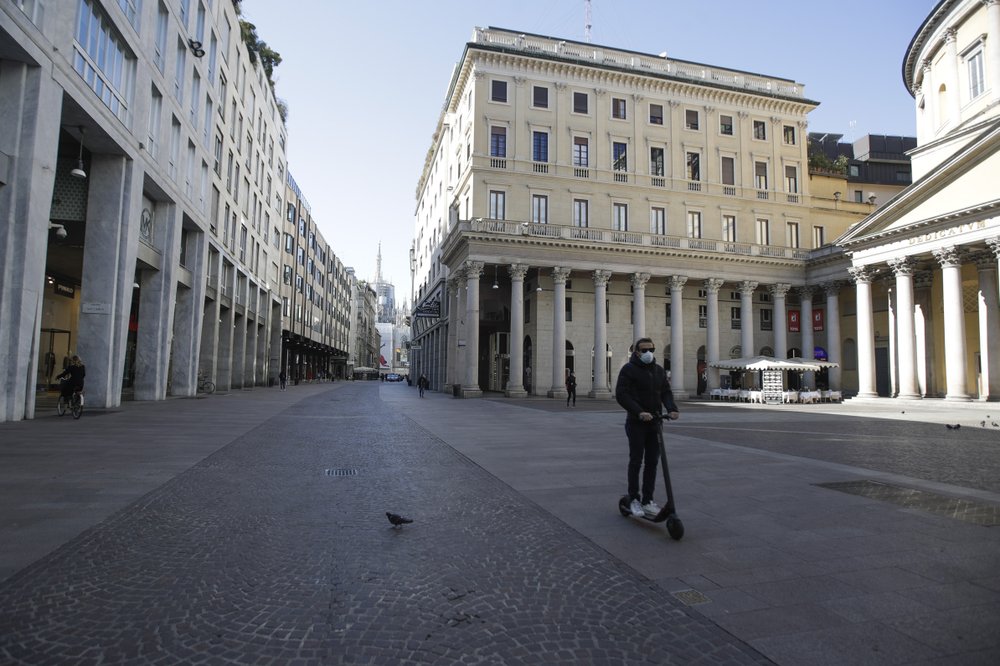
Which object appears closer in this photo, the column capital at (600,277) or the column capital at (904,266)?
the column capital at (904,266)

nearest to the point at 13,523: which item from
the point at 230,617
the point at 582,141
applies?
the point at 230,617

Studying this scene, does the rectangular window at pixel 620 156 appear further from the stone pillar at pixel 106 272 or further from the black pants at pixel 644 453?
the black pants at pixel 644 453

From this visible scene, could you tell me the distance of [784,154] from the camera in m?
44.2

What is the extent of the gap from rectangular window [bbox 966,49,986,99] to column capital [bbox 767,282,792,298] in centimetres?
1485

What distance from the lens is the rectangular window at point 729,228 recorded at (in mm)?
42375

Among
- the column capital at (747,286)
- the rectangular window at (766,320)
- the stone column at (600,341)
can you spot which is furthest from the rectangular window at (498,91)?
the rectangular window at (766,320)

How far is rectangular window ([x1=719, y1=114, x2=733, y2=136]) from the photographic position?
43.0 meters

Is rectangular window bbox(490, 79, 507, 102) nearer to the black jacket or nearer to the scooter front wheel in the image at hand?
the black jacket

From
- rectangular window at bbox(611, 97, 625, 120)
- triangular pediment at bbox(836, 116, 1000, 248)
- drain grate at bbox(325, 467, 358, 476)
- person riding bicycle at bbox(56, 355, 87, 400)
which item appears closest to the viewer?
drain grate at bbox(325, 467, 358, 476)

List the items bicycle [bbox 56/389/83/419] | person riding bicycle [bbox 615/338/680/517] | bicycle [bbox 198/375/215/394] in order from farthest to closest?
bicycle [bbox 198/375/215/394] < bicycle [bbox 56/389/83/419] < person riding bicycle [bbox 615/338/680/517]

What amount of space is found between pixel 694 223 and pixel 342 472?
3870 cm

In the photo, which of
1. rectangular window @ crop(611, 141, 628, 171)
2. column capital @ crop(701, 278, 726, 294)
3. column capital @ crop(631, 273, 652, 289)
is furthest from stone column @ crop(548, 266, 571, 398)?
column capital @ crop(701, 278, 726, 294)

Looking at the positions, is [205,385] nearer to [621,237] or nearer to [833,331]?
[621,237]

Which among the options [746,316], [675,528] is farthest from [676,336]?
[675,528]
